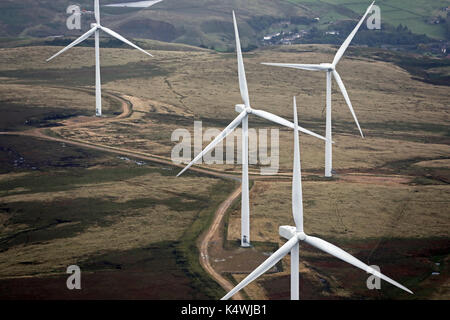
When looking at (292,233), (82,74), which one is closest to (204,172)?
(292,233)

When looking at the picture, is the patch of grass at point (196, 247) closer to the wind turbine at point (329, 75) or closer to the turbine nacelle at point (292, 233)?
the turbine nacelle at point (292, 233)

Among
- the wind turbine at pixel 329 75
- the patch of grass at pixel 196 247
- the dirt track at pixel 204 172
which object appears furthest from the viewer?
the wind turbine at pixel 329 75

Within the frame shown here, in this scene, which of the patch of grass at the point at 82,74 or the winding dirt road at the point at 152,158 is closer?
the winding dirt road at the point at 152,158

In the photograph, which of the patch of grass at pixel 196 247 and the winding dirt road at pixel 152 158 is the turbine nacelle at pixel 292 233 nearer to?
the winding dirt road at pixel 152 158

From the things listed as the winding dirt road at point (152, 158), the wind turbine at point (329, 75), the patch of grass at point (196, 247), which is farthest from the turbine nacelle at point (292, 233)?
the wind turbine at point (329, 75)

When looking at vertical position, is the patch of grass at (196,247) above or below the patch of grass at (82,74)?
below

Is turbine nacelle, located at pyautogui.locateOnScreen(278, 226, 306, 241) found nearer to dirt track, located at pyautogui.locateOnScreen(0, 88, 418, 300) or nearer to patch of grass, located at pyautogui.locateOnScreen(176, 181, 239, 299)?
dirt track, located at pyautogui.locateOnScreen(0, 88, 418, 300)

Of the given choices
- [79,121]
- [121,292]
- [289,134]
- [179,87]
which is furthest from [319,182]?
[179,87]

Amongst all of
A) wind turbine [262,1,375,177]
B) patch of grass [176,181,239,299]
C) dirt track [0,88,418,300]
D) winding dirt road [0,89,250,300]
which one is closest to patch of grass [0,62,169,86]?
winding dirt road [0,89,250,300]

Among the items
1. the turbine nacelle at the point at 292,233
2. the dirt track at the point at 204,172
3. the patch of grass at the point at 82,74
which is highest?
the patch of grass at the point at 82,74

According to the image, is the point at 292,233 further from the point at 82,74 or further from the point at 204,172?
the point at 82,74

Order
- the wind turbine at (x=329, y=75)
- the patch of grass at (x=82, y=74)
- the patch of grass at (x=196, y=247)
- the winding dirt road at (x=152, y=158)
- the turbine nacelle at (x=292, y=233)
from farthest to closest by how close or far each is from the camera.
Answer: the patch of grass at (x=82, y=74)
the wind turbine at (x=329, y=75)
the winding dirt road at (x=152, y=158)
the patch of grass at (x=196, y=247)
the turbine nacelle at (x=292, y=233)

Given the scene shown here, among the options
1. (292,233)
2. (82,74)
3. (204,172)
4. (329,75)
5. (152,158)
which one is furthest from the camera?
(82,74)
